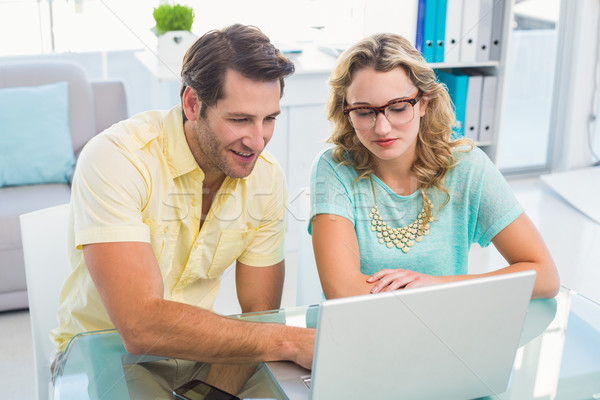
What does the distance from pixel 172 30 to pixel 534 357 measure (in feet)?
6.52

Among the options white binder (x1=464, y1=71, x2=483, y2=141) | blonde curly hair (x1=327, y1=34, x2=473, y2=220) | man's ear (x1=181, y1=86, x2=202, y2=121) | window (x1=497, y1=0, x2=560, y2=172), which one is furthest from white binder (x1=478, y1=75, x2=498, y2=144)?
man's ear (x1=181, y1=86, x2=202, y2=121)

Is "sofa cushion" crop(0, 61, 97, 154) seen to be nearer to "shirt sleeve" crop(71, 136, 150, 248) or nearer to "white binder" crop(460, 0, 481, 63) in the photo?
"shirt sleeve" crop(71, 136, 150, 248)

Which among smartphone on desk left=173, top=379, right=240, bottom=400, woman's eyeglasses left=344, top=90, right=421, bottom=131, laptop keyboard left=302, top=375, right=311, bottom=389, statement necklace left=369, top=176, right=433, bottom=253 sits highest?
woman's eyeglasses left=344, top=90, right=421, bottom=131

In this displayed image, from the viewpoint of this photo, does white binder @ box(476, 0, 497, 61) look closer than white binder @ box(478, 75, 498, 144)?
Yes

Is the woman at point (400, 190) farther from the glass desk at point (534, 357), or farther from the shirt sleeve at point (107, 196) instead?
the shirt sleeve at point (107, 196)

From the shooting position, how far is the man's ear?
4.33ft

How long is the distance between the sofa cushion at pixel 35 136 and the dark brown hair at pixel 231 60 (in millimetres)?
1411

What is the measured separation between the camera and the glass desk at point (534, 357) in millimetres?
1070

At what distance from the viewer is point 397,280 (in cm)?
131

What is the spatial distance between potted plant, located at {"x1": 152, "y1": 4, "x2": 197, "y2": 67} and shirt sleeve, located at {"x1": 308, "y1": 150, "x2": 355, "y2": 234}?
132cm

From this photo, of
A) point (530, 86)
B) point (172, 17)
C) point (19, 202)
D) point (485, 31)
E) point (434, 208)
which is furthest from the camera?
point (530, 86)

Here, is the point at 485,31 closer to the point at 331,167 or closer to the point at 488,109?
the point at 488,109

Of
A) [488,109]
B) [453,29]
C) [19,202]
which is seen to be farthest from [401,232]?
[488,109]

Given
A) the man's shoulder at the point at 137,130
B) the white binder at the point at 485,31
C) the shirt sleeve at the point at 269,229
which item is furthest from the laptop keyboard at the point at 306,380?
the white binder at the point at 485,31
